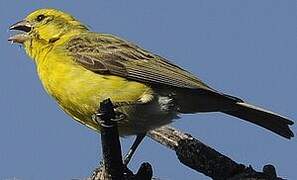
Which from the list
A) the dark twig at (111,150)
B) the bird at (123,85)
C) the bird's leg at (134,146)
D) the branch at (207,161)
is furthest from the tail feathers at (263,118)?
the dark twig at (111,150)

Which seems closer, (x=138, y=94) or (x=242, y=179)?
(x=242, y=179)

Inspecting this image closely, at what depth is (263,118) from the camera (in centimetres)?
774

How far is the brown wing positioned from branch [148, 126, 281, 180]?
718 millimetres

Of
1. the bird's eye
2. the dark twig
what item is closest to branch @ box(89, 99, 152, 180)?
the dark twig

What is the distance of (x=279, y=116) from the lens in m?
7.49

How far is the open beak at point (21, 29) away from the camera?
8.34 metres

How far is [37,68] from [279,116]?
8.97 ft

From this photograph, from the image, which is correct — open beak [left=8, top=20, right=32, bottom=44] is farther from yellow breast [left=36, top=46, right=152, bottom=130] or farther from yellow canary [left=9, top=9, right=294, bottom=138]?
yellow breast [left=36, top=46, right=152, bottom=130]

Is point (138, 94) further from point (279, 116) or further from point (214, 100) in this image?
point (279, 116)

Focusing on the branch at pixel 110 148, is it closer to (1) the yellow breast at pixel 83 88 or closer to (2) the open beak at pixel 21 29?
(1) the yellow breast at pixel 83 88

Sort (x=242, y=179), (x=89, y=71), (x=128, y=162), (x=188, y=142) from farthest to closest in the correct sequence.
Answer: (x=89, y=71) → (x=128, y=162) → (x=188, y=142) → (x=242, y=179)

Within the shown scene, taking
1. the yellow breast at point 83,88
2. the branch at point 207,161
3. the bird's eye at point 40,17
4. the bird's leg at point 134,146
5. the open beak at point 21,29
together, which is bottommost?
the bird's leg at point 134,146

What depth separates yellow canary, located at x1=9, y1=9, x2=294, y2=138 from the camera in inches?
285

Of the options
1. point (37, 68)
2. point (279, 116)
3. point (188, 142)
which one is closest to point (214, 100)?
point (279, 116)
